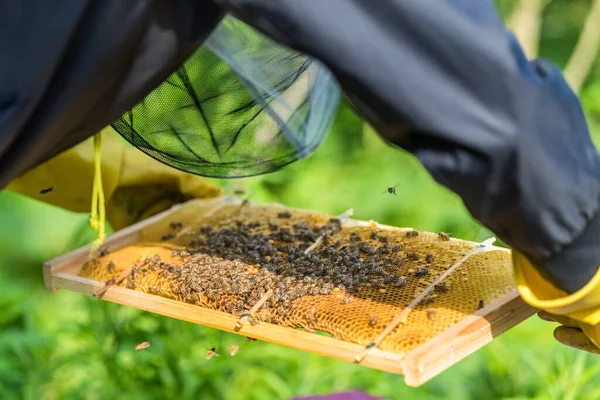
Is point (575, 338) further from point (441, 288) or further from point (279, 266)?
point (279, 266)

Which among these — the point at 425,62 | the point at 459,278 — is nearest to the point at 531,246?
the point at 425,62

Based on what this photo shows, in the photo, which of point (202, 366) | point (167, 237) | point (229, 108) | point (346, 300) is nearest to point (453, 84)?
point (346, 300)

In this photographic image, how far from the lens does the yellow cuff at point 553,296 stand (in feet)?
3.59

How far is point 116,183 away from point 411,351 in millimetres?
1069

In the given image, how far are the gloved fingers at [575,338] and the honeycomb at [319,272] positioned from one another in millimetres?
121

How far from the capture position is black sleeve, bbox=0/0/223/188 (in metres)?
1.02

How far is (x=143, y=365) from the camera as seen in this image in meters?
2.31

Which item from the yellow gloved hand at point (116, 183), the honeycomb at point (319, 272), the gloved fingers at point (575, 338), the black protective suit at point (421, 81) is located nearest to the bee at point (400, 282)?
the honeycomb at point (319, 272)

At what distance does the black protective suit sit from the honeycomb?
36cm

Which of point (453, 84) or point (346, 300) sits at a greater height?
point (453, 84)

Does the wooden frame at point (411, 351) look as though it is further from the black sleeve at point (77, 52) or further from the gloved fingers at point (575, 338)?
the black sleeve at point (77, 52)

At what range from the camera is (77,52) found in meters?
1.05

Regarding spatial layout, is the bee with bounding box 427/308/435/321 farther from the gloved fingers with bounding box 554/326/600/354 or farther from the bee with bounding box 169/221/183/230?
the bee with bounding box 169/221/183/230

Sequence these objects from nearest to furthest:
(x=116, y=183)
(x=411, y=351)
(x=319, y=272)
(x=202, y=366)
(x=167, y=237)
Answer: (x=411, y=351), (x=319, y=272), (x=167, y=237), (x=116, y=183), (x=202, y=366)
